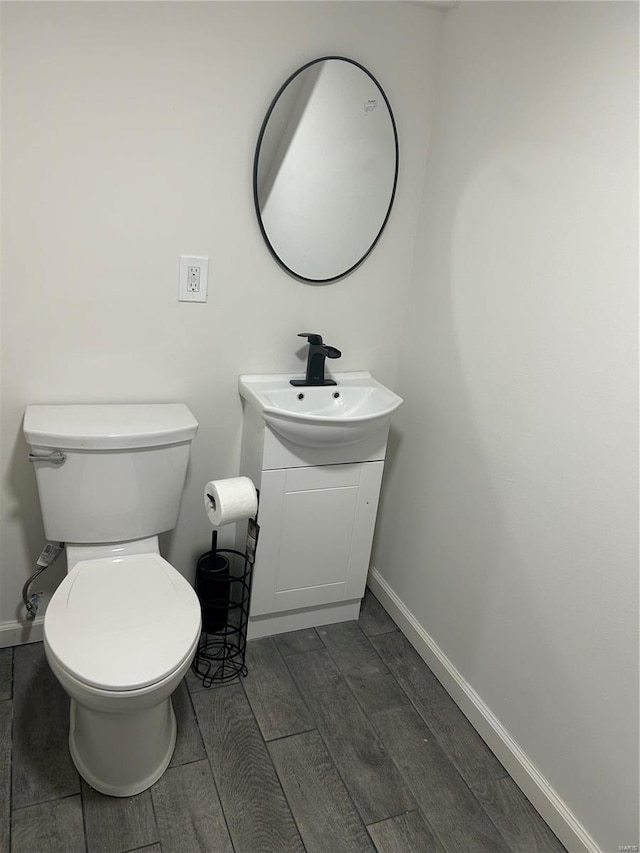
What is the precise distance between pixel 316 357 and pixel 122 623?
0.97 meters

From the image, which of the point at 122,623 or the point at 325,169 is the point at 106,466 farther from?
the point at 325,169

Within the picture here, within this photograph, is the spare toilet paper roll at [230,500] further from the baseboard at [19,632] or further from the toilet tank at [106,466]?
the baseboard at [19,632]

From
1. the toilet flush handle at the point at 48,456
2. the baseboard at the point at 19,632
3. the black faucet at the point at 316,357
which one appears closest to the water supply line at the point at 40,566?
the baseboard at the point at 19,632

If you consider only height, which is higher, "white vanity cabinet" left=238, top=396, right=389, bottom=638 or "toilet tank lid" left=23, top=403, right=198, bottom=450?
"toilet tank lid" left=23, top=403, right=198, bottom=450

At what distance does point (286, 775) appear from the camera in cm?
167

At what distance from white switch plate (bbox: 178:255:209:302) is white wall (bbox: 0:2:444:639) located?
0.02 metres

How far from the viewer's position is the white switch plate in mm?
1856

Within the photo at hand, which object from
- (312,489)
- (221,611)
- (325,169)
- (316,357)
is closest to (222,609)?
(221,611)

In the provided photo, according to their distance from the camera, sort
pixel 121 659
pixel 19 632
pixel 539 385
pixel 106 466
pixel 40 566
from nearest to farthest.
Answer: pixel 121 659, pixel 539 385, pixel 106 466, pixel 40 566, pixel 19 632

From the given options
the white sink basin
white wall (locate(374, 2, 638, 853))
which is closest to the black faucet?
the white sink basin

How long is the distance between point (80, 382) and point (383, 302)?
3.34ft

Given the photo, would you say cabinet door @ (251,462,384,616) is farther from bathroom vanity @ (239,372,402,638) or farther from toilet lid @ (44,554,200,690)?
toilet lid @ (44,554,200,690)

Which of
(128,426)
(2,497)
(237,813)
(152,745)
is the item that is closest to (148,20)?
(128,426)

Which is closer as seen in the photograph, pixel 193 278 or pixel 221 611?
pixel 193 278
